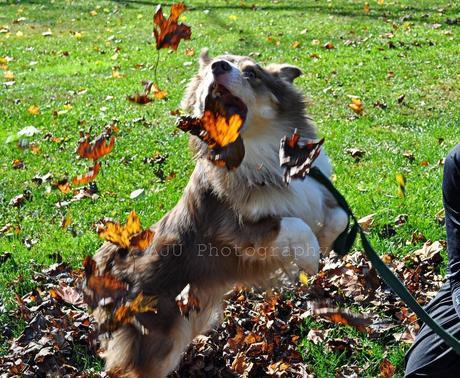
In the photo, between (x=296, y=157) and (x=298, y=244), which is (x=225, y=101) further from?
(x=296, y=157)

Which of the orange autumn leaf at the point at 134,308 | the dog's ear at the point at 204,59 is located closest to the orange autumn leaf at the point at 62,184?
the dog's ear at the point at 204,59

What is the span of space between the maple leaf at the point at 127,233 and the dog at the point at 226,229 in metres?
0.59

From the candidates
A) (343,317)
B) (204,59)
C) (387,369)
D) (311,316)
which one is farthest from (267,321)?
(204,59)

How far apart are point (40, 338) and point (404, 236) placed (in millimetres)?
2739

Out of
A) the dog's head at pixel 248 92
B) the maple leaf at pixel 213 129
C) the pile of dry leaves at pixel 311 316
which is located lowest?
the pile of dry leaves at pixel 311 316

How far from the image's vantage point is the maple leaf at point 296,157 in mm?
2760

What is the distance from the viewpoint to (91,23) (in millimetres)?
18078

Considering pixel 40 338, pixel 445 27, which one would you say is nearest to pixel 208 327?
pixel 40 338

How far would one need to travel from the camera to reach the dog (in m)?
3.88

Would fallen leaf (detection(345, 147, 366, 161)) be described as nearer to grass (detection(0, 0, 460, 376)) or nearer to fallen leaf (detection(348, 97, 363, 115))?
grass (detection(0, 0, 460, 376))

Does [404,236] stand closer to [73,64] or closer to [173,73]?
[173,73]

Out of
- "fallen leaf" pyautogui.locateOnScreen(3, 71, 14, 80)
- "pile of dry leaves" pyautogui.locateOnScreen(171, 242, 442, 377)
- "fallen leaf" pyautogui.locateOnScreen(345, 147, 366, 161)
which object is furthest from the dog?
"fallen leaf" pyautogui.locateOnScreen(3, 71, 14, 80)

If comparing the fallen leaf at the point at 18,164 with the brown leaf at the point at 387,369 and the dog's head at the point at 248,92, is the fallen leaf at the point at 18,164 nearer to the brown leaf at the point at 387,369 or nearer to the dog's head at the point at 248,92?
the dog's head at the point at 248,92

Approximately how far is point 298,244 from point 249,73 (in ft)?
3.46
